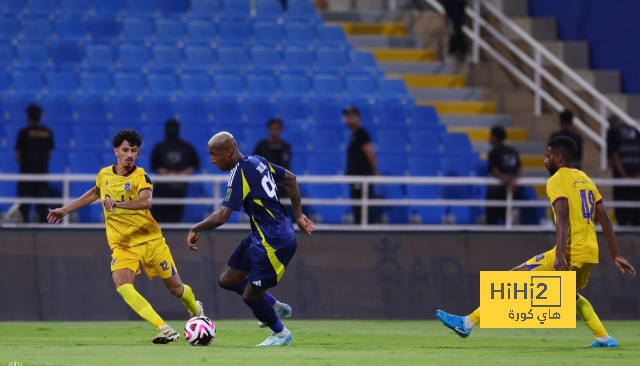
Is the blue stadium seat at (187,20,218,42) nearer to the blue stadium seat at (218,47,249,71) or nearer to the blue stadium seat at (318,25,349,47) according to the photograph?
the blue stadium seat at (218,47,249,71)

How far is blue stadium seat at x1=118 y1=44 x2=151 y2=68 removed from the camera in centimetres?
2039

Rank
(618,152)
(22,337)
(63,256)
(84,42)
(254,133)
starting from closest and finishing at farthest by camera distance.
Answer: (22,337)
(63,256)
(618,152)
(254,133)
(84,42)

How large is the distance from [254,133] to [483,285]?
29.4ft

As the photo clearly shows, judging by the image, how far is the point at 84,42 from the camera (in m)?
20.6

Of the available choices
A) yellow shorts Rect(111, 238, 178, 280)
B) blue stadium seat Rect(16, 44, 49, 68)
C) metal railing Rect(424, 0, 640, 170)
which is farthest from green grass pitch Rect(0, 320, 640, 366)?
blue stadium seat Rect(16, 44, 49, 68)

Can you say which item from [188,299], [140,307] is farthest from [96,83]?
[140,307]

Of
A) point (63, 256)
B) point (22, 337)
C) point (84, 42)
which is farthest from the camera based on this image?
point (84, 42)

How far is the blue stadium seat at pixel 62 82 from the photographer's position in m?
19.4

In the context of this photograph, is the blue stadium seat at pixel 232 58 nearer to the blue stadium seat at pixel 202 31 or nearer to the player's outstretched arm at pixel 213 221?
the blue stadium seat at pixel 202 31

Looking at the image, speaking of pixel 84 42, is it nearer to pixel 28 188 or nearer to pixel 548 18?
pixel 28 188

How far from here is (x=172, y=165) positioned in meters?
15.9

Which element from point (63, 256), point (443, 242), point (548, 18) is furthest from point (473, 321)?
point (548, 18)

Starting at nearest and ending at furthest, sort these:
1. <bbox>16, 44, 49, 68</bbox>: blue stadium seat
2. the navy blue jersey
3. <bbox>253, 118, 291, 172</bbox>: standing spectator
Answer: the navy blue jersey, <bbox>253, 118, 291, 172</bbox>: standing spectator, <bbox>16, 44, 49, 68</bbox>: blue stadium seat

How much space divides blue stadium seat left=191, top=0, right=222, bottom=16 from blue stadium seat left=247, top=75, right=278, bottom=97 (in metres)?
2.67
